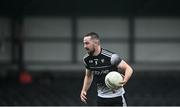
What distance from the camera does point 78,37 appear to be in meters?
23.2

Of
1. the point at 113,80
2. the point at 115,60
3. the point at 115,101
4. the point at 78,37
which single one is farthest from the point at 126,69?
the point at 78,37

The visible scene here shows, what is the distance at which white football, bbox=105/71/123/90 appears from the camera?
29.3 feet

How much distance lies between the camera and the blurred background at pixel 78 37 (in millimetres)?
22516

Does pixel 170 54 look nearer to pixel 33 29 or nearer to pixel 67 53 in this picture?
pixel 67 53

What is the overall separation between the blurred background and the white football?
13035 mm

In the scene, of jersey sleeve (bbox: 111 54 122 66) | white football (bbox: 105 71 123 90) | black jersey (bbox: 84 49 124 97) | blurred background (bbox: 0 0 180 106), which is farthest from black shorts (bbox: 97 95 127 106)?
blurred background (bbox: 0 0 180 106)

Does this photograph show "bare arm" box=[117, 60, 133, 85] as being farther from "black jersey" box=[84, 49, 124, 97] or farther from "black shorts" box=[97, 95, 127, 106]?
"black shorts" box=[97, 95, 127, 106]

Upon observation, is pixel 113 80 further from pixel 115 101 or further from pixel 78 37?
pixel 78 37

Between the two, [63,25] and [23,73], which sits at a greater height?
[63,25]

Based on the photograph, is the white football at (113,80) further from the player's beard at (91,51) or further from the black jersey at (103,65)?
the player's beard at (91,51)

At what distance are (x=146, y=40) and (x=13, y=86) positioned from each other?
662cm

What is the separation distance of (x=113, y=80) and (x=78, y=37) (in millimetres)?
14422

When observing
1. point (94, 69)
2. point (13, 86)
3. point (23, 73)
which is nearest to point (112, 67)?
point (94, 69)

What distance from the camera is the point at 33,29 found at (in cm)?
2312
